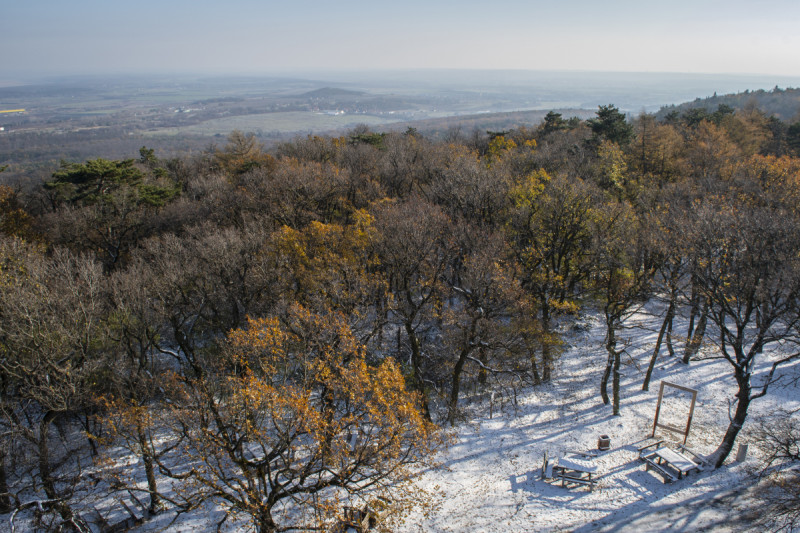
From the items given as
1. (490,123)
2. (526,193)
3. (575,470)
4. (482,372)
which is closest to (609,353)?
(482,372)

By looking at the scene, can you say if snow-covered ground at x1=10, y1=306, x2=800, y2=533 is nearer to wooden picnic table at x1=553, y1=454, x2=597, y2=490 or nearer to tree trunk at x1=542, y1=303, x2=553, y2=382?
wooden picnic table at x1=553, y1=454, x2=597, y2=490

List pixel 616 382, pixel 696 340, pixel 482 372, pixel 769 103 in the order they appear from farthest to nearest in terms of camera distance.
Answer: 1. pixel 769 103
2. pixel 482 372
3. pixel 696 340
4. pixel 616 382

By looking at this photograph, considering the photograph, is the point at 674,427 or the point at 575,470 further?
the point at 674,427

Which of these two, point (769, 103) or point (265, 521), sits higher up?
point (769, 103)

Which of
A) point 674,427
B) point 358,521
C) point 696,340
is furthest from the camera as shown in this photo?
point 696,340

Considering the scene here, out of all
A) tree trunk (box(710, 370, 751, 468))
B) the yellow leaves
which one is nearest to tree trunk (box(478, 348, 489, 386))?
the yellow leaves

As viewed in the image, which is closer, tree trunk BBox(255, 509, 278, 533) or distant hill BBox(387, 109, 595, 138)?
tree trunk BBox(255, 509, 278, 533)

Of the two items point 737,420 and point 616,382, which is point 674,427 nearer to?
point 616,382

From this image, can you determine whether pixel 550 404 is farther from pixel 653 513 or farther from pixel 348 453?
pixel 348 453
